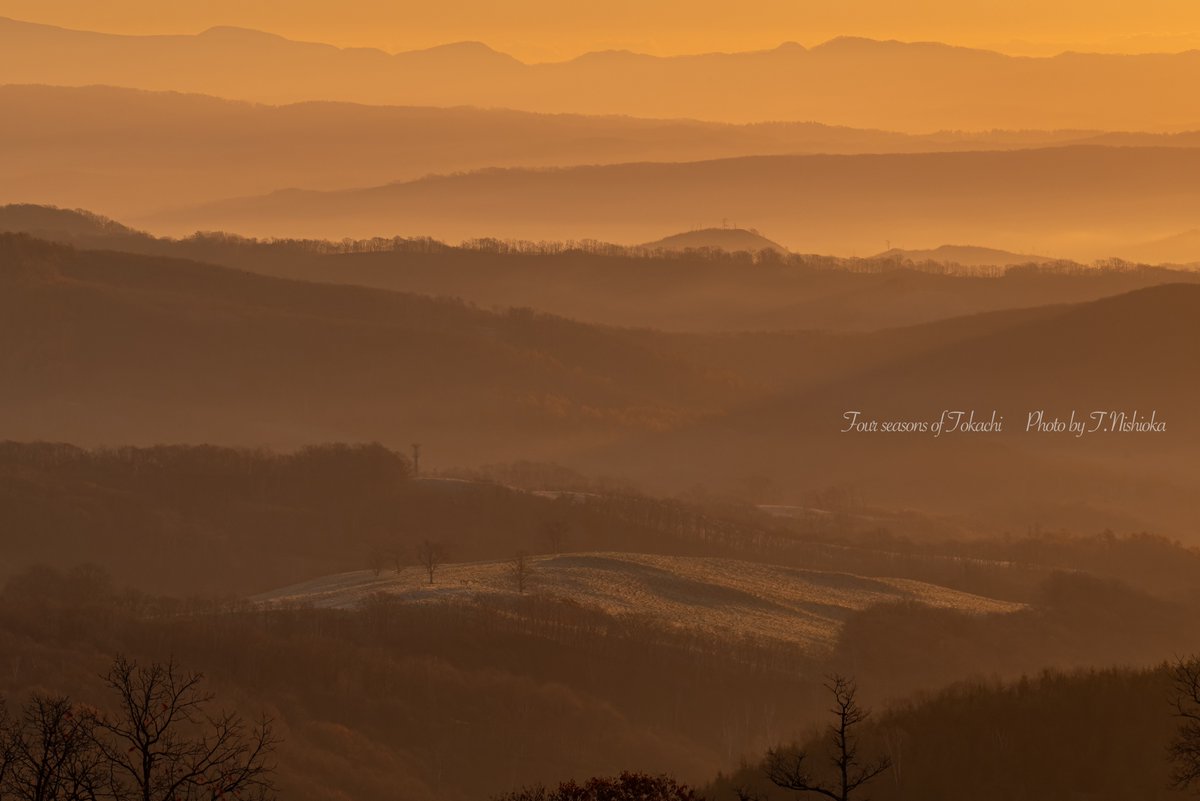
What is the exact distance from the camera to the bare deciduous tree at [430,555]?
147750 millimetres

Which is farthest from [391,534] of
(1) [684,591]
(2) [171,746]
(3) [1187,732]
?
(3) [1187,732]

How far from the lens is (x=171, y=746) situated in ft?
141

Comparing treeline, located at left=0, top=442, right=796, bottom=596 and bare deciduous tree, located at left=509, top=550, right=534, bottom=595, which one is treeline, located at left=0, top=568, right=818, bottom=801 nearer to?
bare deciduous tree, located at left=509, top=550, right=534, bottom=595

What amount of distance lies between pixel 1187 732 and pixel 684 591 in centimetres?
9656

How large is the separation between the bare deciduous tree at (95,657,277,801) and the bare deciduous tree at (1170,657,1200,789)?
52.3 feet

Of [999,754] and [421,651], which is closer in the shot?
[999,754]

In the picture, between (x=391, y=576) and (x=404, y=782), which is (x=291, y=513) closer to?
(x=391, y=576)

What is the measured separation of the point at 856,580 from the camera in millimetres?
148375

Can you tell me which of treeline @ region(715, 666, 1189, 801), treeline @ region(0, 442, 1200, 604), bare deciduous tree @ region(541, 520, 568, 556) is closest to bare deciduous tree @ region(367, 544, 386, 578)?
treeline @ region(0, 442, 1200, 604)

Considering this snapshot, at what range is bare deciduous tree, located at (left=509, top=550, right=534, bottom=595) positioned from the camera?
131 m

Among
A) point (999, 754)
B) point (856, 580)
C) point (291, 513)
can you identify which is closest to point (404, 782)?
point (999, 754)

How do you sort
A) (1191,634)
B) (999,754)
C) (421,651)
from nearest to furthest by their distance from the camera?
(999,754) → (421,651) → (1191,634)

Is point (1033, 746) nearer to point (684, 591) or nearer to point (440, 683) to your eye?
point (440, 683)

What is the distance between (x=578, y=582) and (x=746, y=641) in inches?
618
